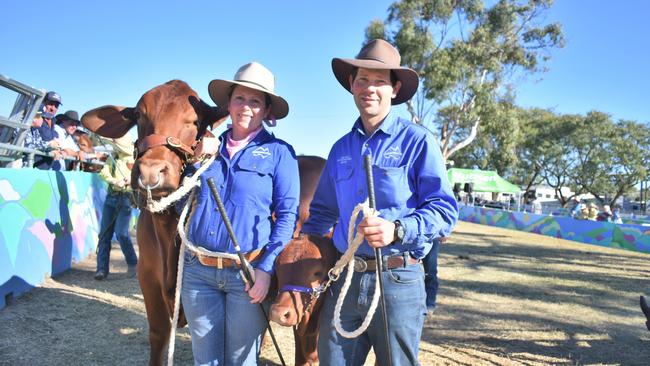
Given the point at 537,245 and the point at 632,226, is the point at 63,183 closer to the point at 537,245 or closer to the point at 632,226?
the point at 537,245

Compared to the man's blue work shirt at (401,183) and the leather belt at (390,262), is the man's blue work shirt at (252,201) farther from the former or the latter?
the leather belt at (390,262)

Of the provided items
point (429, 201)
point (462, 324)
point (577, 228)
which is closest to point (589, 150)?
point (577, 228)

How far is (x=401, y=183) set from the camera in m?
2.18

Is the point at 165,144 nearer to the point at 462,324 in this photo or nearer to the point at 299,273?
the point at 299,273

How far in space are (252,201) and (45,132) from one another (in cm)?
708

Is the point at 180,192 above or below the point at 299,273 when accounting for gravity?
above

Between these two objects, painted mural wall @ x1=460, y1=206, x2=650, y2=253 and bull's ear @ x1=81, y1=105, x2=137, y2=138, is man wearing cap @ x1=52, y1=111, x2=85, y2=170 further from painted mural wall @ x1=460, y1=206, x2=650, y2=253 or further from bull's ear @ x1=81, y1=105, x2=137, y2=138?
painted mural wall @ x1=460, y1=206, x2=650, y2=253

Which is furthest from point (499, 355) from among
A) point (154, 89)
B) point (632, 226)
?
point (632, 226)

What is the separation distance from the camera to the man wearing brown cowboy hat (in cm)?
214

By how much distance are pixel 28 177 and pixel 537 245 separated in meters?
14.8

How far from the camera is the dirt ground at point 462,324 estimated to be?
4414mm

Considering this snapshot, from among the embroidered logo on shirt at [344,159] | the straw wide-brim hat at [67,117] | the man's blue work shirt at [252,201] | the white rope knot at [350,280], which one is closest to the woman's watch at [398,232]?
the white rope knot at [350,280]

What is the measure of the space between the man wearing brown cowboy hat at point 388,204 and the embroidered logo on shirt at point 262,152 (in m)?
0.40

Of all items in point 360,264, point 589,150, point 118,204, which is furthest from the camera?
point 589,150
